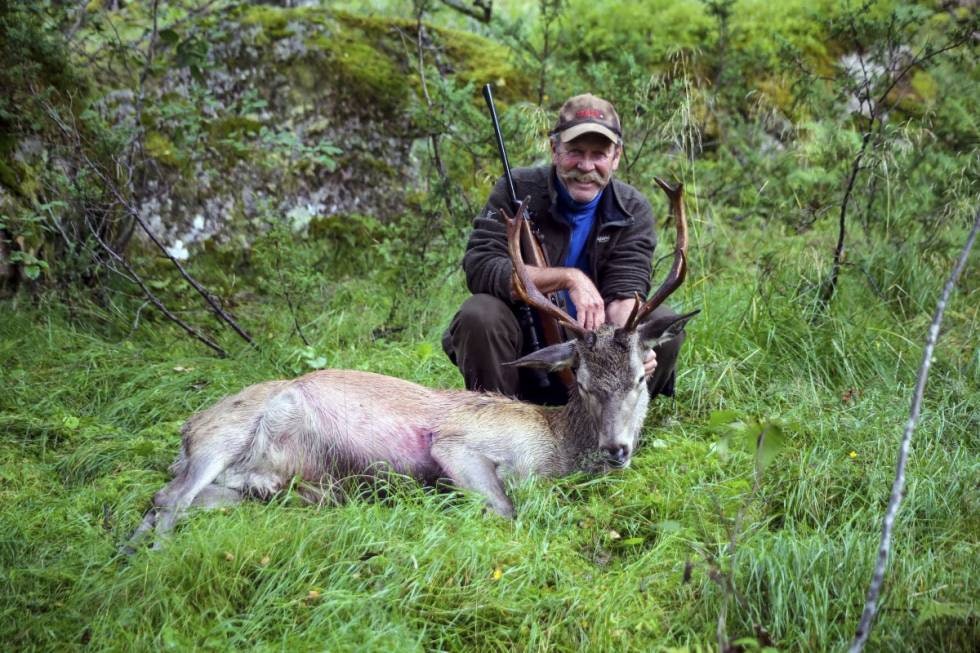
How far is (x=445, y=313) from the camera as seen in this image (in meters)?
7.15

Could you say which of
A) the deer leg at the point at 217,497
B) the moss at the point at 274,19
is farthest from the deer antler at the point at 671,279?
the moss at the point at 274,19

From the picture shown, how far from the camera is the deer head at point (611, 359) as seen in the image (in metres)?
4.67

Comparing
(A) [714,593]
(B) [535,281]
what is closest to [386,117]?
(B) [535,281]

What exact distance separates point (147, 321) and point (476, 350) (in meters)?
3.04

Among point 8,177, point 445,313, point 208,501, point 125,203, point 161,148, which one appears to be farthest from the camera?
point 161,148

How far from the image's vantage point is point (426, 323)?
7109mm

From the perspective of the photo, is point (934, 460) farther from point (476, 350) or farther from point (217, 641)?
point (217, 641)

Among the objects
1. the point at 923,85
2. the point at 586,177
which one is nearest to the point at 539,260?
the point at 586,177

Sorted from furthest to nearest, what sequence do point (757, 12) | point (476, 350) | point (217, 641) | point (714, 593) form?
point (757, 12), point (476, 350), point (714, 593), point (217, 641)

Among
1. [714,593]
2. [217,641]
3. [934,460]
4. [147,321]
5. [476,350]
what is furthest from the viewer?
[147,321]

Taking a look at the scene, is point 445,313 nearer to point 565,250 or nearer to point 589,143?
point 565,250

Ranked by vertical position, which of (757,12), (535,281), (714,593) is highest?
(757,12)

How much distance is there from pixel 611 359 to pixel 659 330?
0.34 meters

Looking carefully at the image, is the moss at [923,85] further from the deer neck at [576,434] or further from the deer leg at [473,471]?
the deer leg at [473,471]
